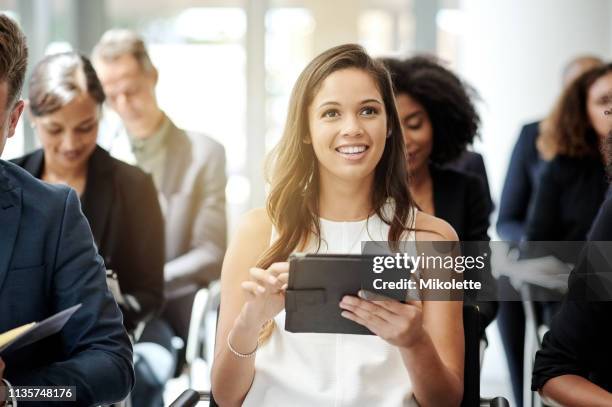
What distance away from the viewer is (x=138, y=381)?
297cm

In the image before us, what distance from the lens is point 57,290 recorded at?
176cm

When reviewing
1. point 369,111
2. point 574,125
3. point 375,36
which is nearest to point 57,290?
point 369,111

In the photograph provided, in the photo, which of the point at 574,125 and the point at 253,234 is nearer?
the point at 253,234

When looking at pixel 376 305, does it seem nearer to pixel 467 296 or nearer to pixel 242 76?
pixel 467 296

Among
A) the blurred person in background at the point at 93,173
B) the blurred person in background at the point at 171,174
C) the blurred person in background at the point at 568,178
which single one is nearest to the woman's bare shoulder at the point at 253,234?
the blurred person in background at the point at 93,173

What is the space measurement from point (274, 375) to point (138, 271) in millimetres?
1037

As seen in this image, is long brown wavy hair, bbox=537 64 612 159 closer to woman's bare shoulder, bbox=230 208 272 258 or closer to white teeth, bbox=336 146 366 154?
white teeth, bbox=336 146 366 154

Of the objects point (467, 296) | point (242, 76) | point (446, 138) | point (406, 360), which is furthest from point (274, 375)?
point (242, 76)

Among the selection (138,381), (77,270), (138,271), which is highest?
(77,270)

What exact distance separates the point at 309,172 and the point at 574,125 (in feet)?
6.42

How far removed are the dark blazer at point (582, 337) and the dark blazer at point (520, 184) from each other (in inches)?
79.9

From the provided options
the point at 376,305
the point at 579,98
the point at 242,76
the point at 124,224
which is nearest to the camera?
the point at 376,305

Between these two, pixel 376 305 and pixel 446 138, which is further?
pixel 446 138

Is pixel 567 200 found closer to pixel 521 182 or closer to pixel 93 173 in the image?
pixel 521 182
